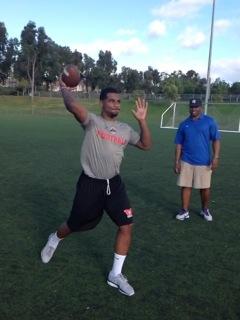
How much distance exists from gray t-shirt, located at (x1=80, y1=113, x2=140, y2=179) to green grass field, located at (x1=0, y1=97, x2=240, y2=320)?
3.69 ft

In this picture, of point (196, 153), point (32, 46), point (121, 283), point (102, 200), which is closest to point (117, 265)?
point (121, 283)

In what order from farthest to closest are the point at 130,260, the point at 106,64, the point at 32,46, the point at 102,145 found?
the point at 106,64
the point at 32,46
the point at 130,260
the point at 102,145

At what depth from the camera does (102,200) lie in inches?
183

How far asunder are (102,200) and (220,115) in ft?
96.6

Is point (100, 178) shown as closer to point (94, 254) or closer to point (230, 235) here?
point (94, 254)

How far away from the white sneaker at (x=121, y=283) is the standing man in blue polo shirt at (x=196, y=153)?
271 cm

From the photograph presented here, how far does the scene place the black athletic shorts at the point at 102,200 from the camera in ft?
15.1

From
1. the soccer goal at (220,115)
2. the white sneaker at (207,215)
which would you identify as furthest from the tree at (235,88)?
the white sneaker at (207,215)

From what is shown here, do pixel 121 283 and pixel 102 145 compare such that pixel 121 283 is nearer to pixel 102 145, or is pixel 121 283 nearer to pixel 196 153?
pixel 102 145

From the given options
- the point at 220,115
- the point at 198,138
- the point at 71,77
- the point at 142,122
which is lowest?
the point at 220,115

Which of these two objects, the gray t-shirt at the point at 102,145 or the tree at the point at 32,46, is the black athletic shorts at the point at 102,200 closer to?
the gray t-shirt at the point at 102,145

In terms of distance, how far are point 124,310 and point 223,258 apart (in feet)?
5.93

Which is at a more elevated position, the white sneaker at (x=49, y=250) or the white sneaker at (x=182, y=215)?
the white sneaker at (x=49, y=250)

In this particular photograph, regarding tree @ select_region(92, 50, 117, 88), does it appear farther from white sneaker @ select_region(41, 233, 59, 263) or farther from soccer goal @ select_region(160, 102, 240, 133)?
white sneaker @ select_region(41, 233, 59, 263)
